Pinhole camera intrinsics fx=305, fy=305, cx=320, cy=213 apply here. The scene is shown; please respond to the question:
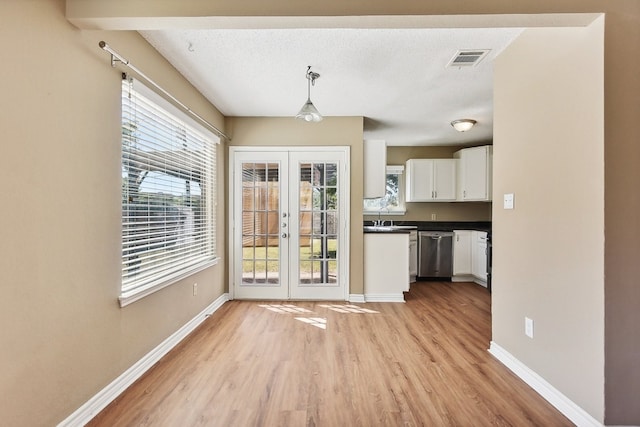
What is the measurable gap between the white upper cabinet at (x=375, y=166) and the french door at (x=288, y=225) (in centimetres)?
41

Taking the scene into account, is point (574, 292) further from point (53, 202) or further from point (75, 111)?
point (75, 111)

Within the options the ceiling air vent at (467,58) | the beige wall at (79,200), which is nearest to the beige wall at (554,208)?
the beige wall at (79,200)

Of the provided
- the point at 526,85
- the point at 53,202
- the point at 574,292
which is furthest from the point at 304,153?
the point at 574,292

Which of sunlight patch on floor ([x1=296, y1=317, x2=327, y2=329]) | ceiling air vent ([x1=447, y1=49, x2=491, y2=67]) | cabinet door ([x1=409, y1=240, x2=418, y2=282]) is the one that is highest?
ceiling air vent ([x1=447, y1=49, x2=491, y2=67])

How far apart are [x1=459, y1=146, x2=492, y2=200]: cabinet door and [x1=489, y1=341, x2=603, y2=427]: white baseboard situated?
3289mm

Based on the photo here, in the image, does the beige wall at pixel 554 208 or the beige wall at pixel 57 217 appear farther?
the beige wall at pixel 554 208

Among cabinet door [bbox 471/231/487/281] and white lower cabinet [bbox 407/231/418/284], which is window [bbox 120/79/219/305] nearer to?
white lower cabinet [bbox 407/231/418/284]

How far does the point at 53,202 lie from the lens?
Answer: 1.51 m

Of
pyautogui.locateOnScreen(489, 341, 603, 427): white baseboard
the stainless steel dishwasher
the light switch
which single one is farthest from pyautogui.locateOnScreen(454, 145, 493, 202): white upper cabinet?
pyautogui.locateOnScreen(489, 341, 603, 427): white baseboard

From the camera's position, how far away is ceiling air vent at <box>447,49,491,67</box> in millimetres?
2379

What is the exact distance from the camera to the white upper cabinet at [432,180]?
5480 mm

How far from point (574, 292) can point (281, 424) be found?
1779 millimetres

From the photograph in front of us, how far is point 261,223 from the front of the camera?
13.2 ft

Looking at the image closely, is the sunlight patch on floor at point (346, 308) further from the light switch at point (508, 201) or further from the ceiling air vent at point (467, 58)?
the ceiling air vent at point (467, 58)
